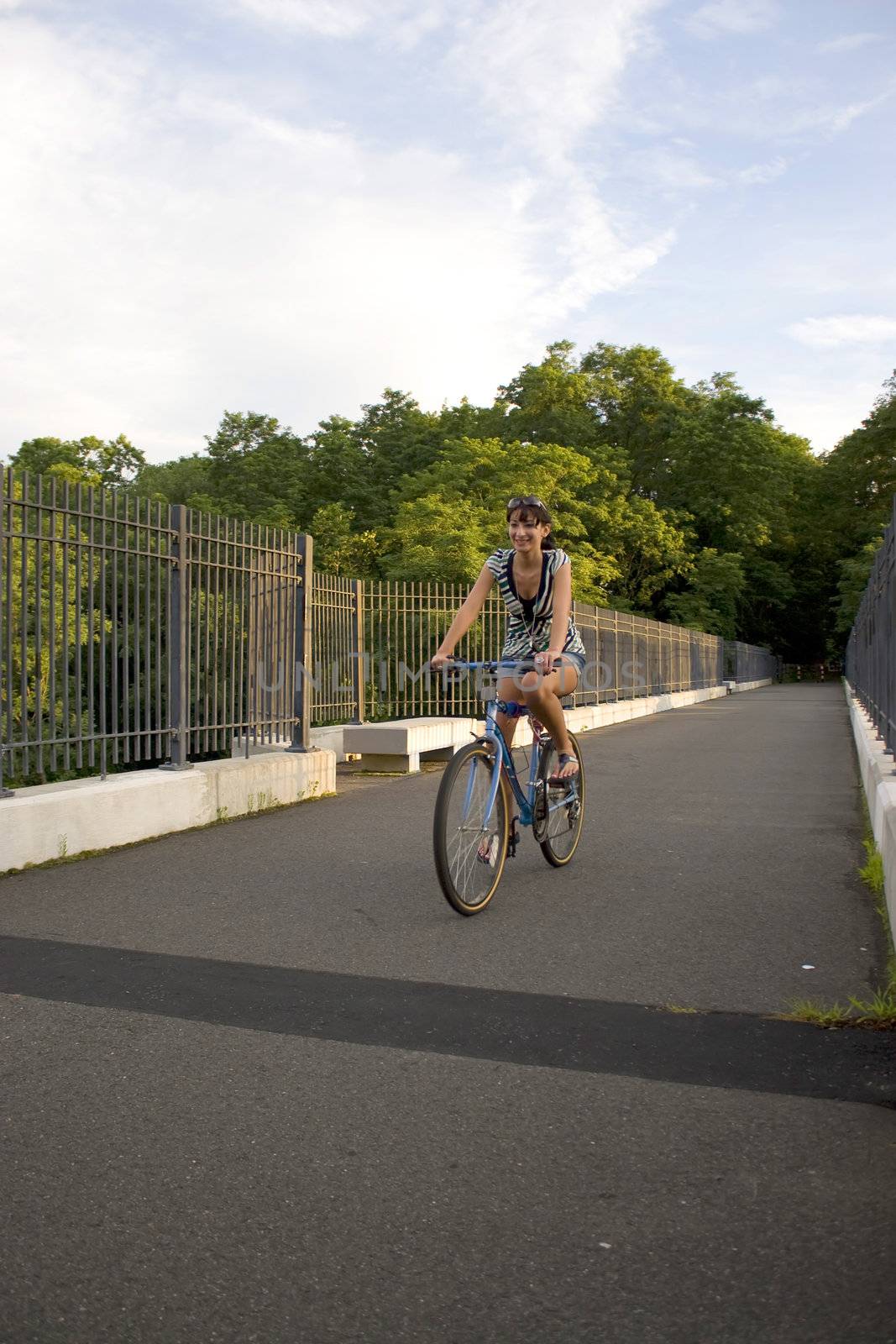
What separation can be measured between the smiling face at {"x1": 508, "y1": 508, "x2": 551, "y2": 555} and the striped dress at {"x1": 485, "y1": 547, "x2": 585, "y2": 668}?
0.12 m

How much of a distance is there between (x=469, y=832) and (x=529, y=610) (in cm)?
124

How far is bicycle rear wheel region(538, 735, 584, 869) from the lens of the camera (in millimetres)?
6539

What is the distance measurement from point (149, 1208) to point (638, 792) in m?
8.68

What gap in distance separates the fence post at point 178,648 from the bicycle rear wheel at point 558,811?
2.89m

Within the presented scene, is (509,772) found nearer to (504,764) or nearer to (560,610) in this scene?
(504,764)

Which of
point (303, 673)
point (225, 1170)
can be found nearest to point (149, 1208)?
point (225, 1170)

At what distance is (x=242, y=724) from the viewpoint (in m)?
9.43

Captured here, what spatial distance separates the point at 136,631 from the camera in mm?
7938

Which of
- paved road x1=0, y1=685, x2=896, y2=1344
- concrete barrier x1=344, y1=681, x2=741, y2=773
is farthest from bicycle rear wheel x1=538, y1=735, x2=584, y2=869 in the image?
concrete barrier x1=344, y1=681, x2=741, y2=773

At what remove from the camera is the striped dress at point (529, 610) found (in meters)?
6.16

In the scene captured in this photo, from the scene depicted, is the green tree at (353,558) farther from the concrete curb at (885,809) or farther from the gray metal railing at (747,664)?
the concrete curb at (885,809)

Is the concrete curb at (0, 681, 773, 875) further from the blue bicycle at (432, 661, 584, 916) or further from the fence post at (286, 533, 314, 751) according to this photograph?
the blue bicycle at (432, 661, 584, 916)

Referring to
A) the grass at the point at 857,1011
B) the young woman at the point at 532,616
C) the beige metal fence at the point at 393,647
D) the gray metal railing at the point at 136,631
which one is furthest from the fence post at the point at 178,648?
the grass at the point at 857,1011

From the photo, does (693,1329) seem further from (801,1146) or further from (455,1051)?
(455,1051)
